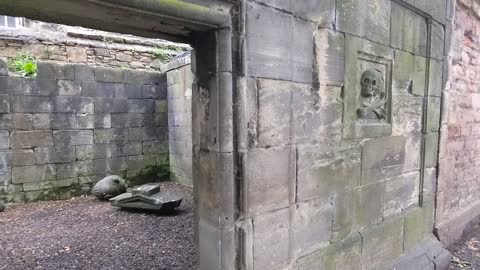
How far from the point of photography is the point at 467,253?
409 centimetres

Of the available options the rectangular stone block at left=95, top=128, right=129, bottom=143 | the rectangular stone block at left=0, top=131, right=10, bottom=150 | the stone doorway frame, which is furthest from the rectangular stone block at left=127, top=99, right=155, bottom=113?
the stone doorway frame

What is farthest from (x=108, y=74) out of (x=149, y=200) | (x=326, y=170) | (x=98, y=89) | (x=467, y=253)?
(x=467, y=253)

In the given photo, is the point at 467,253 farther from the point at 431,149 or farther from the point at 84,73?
the point at 84,73

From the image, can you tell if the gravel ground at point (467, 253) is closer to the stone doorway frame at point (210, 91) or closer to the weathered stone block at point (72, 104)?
the stone doorway frame at point (210, 91)

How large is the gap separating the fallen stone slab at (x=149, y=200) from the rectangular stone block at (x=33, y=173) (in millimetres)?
1560

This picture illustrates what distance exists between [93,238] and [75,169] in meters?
2.55

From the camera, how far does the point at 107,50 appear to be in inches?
287

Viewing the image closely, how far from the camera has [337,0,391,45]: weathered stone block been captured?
2.38 meters

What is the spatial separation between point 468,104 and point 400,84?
2.34 meters

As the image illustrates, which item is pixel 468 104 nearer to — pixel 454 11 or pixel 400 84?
pixel 454 11

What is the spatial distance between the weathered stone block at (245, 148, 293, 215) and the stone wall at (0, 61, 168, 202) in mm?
5250

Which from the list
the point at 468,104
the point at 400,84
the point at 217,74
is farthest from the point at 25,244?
the point at 468,104

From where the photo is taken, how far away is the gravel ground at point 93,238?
130 inches

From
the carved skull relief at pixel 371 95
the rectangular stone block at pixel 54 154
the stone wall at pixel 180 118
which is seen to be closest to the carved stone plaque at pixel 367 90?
the carved skull relief at pixel 371 95
